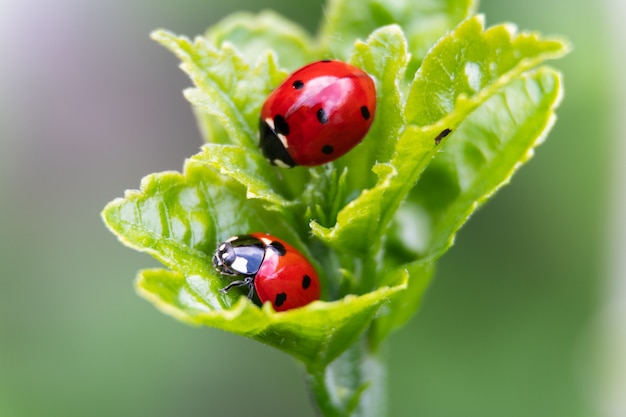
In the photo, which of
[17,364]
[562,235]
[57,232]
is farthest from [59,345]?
[562,235]

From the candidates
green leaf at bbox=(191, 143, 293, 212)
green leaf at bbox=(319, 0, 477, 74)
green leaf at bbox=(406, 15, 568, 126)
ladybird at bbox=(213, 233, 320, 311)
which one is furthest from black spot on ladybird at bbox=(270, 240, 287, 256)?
green leaf at bbox=(319, 0, 477, 74)

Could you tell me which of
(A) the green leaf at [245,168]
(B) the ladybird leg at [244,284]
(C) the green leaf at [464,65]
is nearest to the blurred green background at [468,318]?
(B) the ladybird leg at [244,284]

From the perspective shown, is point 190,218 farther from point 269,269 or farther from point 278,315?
point 278,315

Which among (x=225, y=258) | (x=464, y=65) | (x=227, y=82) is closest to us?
(x=464, y=65)

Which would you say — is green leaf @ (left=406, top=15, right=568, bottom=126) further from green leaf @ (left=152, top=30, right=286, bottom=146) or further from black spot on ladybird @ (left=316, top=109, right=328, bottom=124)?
green leaf @ (left=152, top=30, right=286, bottom=146)

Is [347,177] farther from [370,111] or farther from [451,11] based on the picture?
[451,11]

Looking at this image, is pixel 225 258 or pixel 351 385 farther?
pixel 351 385

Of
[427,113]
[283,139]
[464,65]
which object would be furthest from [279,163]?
[464,65]
